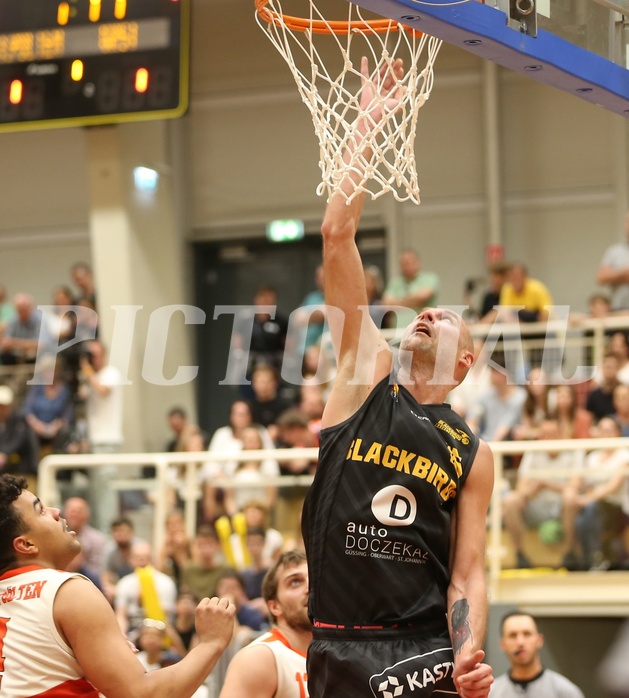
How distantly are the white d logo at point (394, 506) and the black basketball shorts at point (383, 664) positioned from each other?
33 cm

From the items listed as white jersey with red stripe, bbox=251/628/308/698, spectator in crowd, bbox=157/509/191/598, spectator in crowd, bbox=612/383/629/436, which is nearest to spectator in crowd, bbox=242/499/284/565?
spectator in crowd, bbox=157/509/191/598

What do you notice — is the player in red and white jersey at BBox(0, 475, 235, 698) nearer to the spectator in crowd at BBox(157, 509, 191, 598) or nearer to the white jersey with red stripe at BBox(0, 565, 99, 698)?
the white jersey with red stripe at BBox(0, 565, 99, 698)

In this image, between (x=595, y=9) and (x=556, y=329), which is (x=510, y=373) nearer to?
(x=556, y=329)

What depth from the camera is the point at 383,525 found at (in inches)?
150

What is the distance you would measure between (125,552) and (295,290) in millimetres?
6405

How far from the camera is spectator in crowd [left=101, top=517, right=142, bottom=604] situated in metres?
9.48

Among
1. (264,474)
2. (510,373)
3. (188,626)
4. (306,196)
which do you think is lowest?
(188,626)

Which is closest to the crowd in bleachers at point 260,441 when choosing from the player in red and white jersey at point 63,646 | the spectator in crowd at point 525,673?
the spectator in crowd at point 525,673

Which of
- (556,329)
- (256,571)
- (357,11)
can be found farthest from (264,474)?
(357,11)

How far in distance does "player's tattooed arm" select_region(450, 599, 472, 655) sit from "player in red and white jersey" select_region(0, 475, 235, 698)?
73 centimetres

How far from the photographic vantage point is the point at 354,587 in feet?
12.5

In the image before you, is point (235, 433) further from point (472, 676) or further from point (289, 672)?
point (472, 676)

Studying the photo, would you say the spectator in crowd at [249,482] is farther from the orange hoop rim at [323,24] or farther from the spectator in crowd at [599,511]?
the orange hoop rim at [323,24]

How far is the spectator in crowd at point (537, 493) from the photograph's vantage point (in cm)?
855
